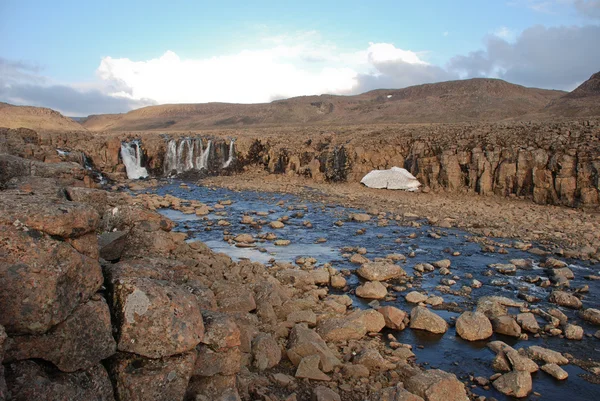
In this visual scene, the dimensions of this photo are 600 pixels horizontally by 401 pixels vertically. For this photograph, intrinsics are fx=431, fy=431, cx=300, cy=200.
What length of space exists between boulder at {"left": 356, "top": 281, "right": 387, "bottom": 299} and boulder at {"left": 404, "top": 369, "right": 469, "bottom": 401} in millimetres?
4392

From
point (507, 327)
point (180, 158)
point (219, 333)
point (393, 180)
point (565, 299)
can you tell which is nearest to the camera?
point (219, 333)

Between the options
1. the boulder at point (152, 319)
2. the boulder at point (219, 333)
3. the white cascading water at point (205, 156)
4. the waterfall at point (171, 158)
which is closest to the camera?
the boulder at point (152, 319)

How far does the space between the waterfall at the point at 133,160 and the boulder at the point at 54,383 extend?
130 ft

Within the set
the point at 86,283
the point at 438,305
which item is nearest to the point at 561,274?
the point at 438,305

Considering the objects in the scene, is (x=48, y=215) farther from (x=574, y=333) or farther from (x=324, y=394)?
(x=574, y=333)

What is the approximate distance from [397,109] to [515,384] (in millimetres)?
85299

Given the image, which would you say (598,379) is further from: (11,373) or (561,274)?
(11,373)

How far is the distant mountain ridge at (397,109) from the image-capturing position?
58.1 meters

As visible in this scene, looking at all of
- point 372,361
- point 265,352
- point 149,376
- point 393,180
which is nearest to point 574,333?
point 372,361

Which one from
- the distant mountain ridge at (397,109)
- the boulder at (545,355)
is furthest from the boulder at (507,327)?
the distant mountain ridge at (397,109)

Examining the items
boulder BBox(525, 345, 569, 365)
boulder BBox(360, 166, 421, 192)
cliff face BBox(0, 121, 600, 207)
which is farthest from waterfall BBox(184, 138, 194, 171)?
boulder BBox(525, 345, 569, 365)

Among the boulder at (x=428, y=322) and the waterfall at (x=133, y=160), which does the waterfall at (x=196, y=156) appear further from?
the boulder at (x=428, y=322)

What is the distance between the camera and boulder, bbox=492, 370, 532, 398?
23.4 ft

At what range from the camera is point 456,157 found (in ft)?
→ 91.2
